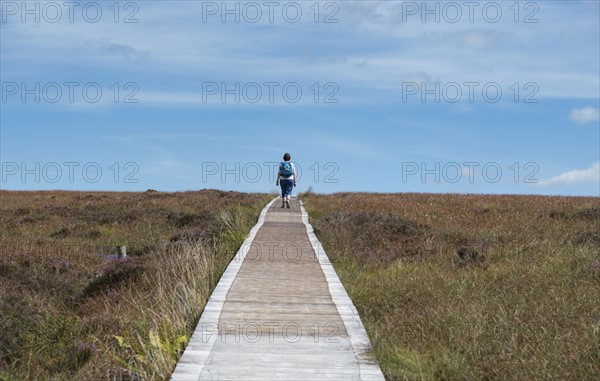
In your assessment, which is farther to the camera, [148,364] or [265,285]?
[265,285]

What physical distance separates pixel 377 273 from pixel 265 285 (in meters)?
3.02

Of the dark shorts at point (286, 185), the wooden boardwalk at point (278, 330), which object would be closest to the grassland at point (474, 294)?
the wooden boardwalk at point (278, 330)

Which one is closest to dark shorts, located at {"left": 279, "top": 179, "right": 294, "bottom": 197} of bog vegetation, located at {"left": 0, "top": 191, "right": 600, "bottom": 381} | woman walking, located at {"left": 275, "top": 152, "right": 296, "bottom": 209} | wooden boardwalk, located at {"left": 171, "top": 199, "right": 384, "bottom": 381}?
woman walking, located at {"left": 275, "top": 152, "right": 296, "bottom": 209}

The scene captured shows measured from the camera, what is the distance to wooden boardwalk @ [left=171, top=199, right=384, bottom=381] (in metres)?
6.80

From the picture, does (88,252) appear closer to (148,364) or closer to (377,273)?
(377,273)

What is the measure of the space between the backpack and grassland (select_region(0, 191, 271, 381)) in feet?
7.36

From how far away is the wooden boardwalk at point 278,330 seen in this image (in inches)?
268

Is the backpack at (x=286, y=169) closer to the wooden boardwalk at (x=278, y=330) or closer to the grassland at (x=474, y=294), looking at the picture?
the grassland at (x=474, y=294)

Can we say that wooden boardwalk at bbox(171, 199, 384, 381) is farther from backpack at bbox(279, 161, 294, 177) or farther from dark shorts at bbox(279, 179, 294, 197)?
dark shorts at bbox(279, 179, 294, 197)

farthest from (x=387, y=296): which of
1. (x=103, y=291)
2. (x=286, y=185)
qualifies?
(x=286, y=185)

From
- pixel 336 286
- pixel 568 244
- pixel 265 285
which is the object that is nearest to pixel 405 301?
pixel 336 286

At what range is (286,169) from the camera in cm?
2597

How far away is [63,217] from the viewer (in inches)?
1256

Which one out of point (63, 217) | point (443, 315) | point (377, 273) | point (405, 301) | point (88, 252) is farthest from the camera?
point (63, 217)
